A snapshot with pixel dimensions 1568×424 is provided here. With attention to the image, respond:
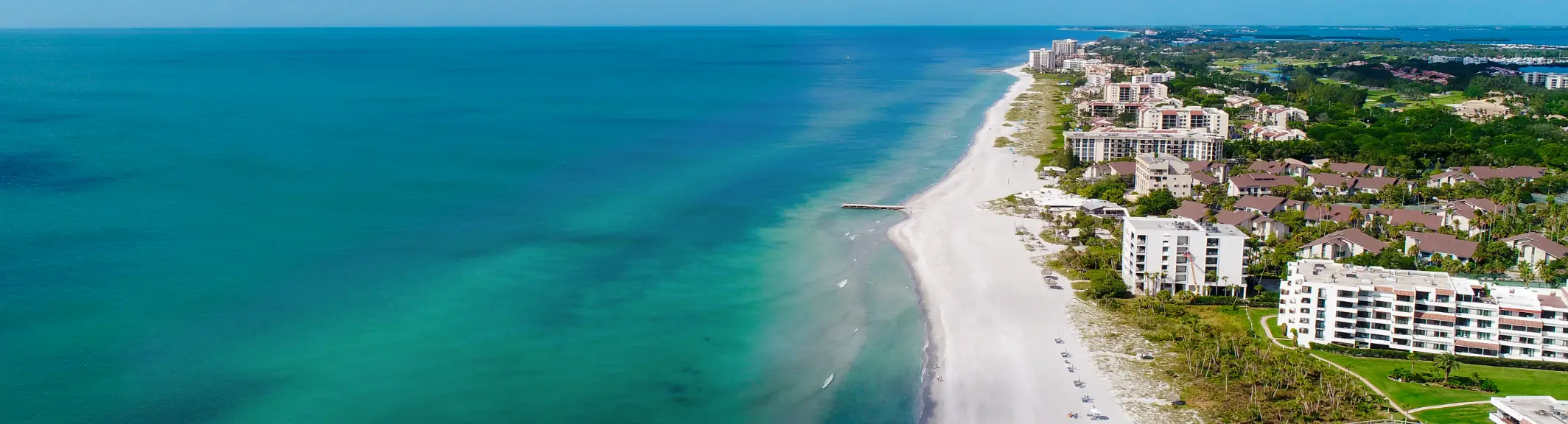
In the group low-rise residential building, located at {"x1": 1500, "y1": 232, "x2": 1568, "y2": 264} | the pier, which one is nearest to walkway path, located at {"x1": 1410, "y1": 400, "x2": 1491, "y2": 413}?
low-rise residential building, located at {"x1": 1500, "y1": 232, "x2": 1568, "y2": 264}

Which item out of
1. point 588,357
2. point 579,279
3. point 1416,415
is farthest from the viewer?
point 579,279

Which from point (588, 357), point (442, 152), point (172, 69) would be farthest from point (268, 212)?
point (172, 69)

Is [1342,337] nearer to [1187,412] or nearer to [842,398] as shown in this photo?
[1187,412]

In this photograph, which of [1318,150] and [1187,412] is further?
[1318,150]

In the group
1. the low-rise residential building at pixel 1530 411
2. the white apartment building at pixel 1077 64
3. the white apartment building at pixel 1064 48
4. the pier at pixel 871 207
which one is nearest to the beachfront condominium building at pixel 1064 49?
the white apartment building at pixel 1064 48

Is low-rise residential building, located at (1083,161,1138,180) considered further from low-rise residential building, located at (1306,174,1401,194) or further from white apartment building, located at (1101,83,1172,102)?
white apartment building, located at (1101,83,1172,102)

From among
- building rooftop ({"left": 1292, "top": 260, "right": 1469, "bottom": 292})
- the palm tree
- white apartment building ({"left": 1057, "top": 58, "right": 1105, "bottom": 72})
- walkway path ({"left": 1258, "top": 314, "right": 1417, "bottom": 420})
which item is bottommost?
walkway path ({"left": 1258, "top": 314, "right": 1417, "bottom": 420})
